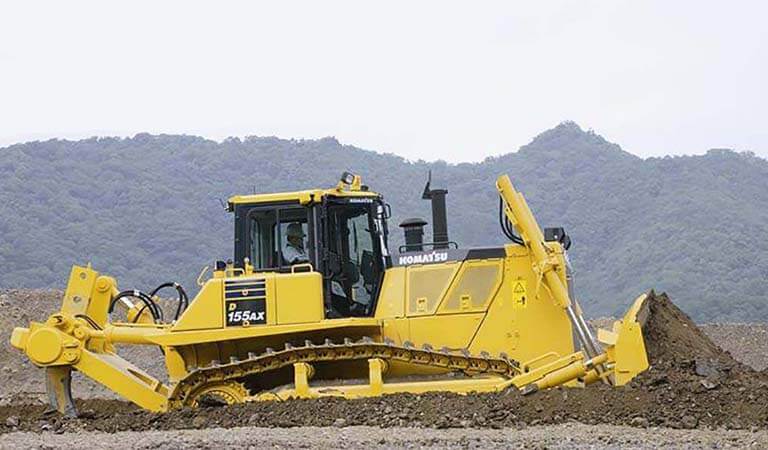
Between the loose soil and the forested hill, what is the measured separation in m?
A: 26.6

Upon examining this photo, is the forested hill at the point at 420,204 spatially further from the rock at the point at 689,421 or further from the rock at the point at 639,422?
the rock at the point at 689,421

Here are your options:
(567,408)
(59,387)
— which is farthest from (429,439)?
(59,387)

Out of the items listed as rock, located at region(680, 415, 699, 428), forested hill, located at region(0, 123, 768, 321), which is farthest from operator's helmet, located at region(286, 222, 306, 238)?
forested hill, located at region(0, 123, 768, 321)

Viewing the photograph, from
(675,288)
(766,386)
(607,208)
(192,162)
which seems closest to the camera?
(766,386)

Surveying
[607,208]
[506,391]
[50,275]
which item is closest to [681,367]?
[506,391]

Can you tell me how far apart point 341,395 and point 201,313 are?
73.7 inches

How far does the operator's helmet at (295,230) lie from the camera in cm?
1344

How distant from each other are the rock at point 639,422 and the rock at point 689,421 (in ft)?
1.02

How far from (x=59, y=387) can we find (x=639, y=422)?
21.6 feet

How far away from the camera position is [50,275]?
152 ft

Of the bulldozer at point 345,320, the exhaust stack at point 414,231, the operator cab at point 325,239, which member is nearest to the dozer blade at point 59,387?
the bulldozer at point 345,320

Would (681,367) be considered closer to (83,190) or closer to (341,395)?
(341,395)

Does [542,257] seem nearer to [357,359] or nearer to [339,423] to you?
[357,359]

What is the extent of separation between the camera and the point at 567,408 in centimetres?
1092
